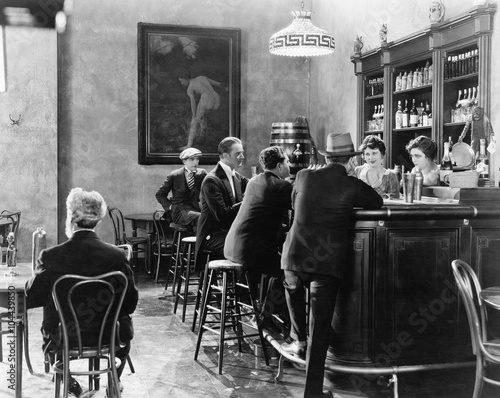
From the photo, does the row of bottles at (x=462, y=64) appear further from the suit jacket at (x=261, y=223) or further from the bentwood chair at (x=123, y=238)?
the bentwood chair at (x=123, y=238)

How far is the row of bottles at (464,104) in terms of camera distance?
5484mm

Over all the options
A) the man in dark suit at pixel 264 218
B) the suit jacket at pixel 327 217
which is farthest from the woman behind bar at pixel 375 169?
the suit jacket at pixel 327 217

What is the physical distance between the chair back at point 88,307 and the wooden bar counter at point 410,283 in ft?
4.79

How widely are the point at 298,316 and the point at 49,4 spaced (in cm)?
611

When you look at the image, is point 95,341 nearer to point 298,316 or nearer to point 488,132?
point 298,316

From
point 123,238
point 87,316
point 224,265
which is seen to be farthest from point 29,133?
point 87,316

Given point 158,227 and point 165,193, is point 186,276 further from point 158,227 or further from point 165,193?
point 158,227

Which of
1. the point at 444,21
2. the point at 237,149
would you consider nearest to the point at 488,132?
the point at 444,21

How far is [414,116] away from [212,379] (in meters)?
3.55

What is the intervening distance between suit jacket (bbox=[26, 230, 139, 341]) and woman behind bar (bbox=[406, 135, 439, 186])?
3100 mm

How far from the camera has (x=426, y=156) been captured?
5.48 metres

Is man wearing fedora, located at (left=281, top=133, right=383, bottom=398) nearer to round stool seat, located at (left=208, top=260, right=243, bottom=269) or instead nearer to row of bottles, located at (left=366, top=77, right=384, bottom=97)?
round stool seat, located at (left=208, top=260, right=243, bottom=269)

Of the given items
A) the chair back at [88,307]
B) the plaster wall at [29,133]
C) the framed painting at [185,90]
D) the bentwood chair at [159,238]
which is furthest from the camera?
the framed painting at [185,90]

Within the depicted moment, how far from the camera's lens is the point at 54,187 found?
8328 millimetres
